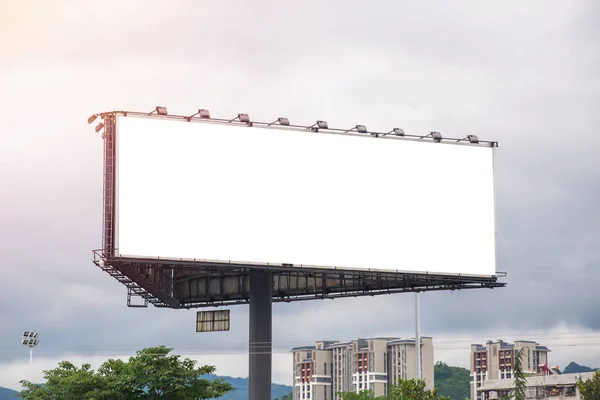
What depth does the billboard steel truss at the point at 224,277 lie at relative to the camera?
61938 millimetres

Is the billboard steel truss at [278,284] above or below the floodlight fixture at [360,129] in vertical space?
below

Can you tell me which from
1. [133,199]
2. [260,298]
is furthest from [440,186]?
[133,199]

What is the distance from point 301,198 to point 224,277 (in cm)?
756

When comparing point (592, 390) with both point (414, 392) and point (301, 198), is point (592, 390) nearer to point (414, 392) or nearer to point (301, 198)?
point (414, 392)

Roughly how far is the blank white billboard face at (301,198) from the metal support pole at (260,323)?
2118 mm

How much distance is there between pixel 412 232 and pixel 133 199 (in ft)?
54.9

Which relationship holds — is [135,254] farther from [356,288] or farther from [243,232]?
[356,288]

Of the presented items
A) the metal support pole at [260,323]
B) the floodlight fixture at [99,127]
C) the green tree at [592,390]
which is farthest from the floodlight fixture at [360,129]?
the green tree at [592,390]

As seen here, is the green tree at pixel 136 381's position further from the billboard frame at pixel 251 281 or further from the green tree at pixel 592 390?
the green tree at pixel 592 390

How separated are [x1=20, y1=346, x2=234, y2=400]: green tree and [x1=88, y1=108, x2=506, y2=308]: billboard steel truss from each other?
482cm

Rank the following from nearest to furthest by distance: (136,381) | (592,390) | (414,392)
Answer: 1. (136,381)
2. (414,392)
3. (592,390)

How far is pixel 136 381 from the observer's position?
6144 centimetres

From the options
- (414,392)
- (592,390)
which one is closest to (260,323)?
(414,392)

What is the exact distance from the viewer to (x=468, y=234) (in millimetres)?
69625
